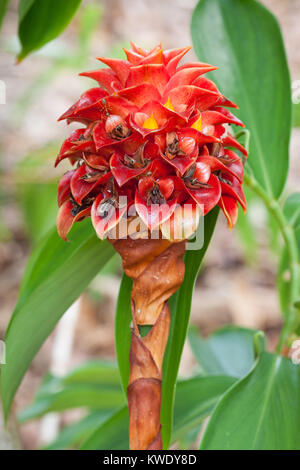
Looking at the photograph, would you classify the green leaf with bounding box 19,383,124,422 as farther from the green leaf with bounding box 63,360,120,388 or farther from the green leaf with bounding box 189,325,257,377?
the green leaf with bounding box 189,325,257,377

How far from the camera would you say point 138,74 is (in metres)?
0.36

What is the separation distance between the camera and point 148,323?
0.38 meters

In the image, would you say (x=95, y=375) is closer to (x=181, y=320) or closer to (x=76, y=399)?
(x=76, y=399)

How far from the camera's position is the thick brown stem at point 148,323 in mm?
366

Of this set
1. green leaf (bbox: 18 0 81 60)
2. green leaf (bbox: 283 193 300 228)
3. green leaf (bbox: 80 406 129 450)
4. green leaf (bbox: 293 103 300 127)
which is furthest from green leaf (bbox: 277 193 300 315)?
green leaf (bbox: 18 0 81 60)

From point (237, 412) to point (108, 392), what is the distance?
16.5 inches

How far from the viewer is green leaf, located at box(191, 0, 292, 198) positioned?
1.80 feet

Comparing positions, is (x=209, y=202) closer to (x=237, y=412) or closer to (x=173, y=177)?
(x=173, y=177)

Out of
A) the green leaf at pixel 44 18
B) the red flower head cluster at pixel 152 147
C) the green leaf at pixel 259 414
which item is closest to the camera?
the red flower head cluster at pixel 152 147

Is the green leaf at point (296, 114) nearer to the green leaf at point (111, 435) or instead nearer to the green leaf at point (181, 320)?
the green leaf at point (181, 320)

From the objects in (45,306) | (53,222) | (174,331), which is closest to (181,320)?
(174,331)

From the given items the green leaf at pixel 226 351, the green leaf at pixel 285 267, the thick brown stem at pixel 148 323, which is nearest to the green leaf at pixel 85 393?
the green leaf at pixel 226 351

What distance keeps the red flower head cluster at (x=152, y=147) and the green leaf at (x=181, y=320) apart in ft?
0.16
